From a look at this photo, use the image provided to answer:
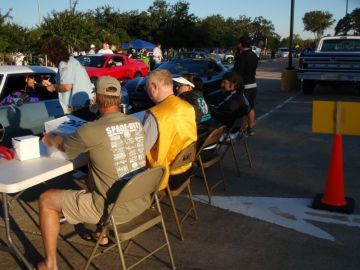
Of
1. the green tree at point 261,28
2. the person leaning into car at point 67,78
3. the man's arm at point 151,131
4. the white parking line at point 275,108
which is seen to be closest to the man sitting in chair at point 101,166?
the man's arm at point 151,131

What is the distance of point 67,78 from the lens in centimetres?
579

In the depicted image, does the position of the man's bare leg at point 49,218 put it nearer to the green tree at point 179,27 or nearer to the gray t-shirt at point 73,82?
the gray t-shirt at point 73,82

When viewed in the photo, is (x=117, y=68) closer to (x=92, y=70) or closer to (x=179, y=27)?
(x=92, y=70)

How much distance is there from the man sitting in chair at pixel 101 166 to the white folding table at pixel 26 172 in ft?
0.58

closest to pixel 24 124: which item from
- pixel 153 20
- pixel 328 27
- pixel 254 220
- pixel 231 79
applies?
pixel 231 79

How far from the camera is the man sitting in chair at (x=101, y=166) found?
3.20 metres

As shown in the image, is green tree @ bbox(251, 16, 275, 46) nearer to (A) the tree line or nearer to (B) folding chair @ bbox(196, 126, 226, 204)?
(A) the tree line

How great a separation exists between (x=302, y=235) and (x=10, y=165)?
2.62 metres

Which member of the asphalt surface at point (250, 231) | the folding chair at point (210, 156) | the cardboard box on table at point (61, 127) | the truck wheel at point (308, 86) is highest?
the cardboard box on table at point (61, 127)

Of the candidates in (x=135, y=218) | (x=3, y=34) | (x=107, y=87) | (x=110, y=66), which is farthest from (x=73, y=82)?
(x=3, y=34)

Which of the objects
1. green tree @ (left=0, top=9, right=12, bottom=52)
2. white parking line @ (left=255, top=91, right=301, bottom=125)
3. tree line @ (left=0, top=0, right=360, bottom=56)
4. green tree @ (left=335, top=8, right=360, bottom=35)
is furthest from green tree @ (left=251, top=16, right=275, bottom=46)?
white parking line @ (left=255, top=91, right=301, bottom=125)

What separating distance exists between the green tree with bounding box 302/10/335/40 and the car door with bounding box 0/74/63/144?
99868 mm

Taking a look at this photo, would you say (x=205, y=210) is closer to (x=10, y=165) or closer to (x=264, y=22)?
(x=10, y=165)

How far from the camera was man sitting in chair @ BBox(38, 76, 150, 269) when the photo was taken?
3199mm
